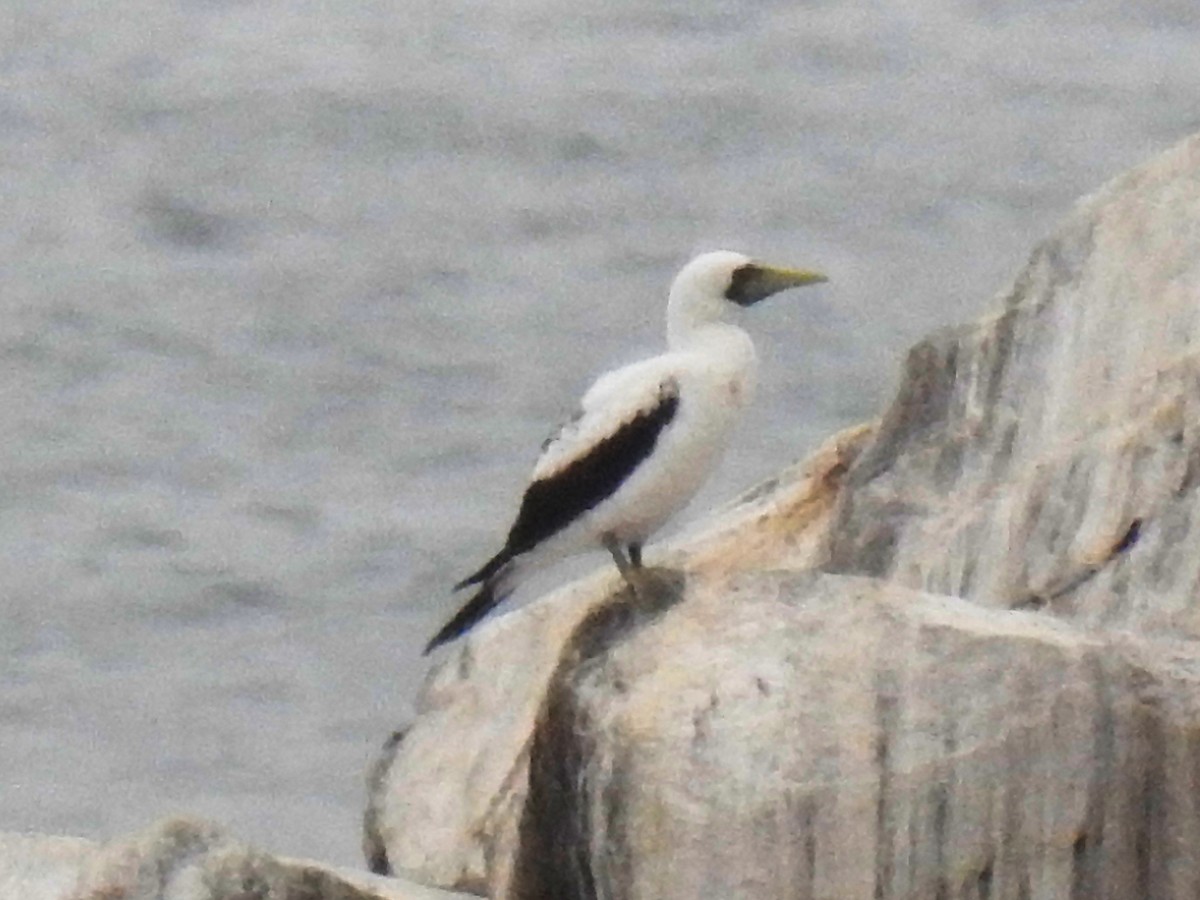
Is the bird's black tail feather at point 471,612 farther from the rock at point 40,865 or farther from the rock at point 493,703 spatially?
the rock at point 40,865

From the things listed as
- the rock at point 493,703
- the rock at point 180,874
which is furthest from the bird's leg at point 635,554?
the rock at point 180,874

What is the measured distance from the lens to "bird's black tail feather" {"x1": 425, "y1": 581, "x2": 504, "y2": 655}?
10.8m

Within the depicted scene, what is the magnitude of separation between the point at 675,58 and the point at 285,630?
748 centimetres

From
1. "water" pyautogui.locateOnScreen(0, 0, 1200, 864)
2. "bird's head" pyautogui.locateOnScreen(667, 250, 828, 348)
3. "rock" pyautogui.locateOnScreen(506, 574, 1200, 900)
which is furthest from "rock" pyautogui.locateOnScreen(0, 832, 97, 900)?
"water" pyautogui.locateOnScreen(0, 0, 1200, 864)

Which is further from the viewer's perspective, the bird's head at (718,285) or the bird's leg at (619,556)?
the bird's head at (718,285)

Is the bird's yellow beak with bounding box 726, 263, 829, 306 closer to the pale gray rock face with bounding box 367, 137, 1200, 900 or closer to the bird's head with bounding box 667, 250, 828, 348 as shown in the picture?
the bird's head with bounding box 667, 250, 828, 348

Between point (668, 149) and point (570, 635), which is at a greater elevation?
point (668, 149)

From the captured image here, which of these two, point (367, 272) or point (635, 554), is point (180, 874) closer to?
point (635, 554)

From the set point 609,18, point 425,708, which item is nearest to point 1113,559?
point 425,708

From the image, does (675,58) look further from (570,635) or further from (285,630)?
(570,635)

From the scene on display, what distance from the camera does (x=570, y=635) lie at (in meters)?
9.77

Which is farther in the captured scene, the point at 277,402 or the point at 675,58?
the point at 675,58

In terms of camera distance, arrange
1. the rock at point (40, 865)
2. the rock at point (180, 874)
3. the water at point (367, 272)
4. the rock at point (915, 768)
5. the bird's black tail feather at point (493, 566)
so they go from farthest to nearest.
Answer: the water at point (367, 272)
the bird's black tail feather at point (493, 566)
the rock at point (40, 865)
the rock at point (180, 874)
the rock at point (915, 768)

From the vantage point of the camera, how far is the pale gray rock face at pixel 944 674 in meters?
8.54
